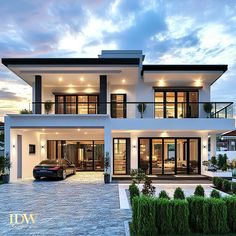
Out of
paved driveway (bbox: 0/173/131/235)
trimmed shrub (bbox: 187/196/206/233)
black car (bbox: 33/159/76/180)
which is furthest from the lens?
black car (bbox: 33/159/76/180)

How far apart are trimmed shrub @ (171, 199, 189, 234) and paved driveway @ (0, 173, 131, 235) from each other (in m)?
1.24

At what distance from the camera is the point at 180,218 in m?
7.10

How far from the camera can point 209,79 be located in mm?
20562

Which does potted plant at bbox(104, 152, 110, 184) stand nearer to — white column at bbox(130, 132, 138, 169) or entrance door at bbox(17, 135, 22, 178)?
white column at bbox(130, 132, 138, 169)

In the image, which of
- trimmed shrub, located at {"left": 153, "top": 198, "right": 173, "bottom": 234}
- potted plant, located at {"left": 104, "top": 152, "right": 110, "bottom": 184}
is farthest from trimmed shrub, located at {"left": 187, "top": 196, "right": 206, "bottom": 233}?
potted plant, located at {"left": 104, "top": 152, "right": 110, "bottom": 184}

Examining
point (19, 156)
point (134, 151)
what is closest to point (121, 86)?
point (134, 151)

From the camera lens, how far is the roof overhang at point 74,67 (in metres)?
17.8

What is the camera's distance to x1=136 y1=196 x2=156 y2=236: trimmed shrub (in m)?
6.91

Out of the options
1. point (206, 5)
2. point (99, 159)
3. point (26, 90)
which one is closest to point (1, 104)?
point (26, 90)

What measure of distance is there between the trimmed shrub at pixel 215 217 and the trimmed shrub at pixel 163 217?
0.80 m

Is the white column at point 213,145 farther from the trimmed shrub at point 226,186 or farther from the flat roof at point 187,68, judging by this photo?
the trimmed shrub at point 226,186

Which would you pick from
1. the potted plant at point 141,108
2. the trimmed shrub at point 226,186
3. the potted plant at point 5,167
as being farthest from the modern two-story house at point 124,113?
the trimmed shrub at point 226,186

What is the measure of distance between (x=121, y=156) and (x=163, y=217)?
45.6 feet

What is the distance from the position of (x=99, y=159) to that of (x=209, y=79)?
1017 cm
